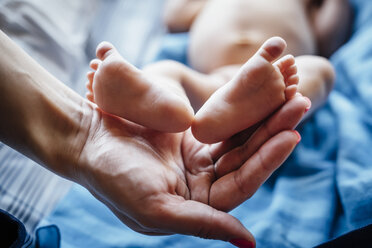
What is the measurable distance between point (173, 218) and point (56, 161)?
0.88 feet

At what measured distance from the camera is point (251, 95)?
0.54 meters

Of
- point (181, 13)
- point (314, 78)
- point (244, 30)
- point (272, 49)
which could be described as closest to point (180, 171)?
point (272, 49)

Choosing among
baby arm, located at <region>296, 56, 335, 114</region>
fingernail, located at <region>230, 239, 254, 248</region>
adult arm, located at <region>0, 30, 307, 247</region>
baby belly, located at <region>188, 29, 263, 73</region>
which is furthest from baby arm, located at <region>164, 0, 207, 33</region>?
fingernail, located at <region>230, 239, 254, 248</region>

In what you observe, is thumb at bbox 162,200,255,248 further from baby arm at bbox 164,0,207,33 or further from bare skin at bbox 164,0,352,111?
baby arm at bbox 164,0,207,33

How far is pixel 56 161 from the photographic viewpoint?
1.91 feet

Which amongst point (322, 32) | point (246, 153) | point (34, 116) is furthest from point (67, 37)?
point (322, 32)

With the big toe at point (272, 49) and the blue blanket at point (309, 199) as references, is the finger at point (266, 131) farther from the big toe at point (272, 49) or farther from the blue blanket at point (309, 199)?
the blue blanket at point (309, 199)

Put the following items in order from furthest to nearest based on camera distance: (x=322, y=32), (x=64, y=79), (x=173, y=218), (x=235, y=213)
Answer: (x=322, y=32)
(x=64, y=79)
(x=235, y=213)
(x=173, y=218)

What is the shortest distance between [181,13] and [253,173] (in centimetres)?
92

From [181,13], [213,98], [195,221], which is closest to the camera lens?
[195,221]

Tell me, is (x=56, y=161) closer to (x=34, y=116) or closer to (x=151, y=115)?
(x=34, y=116)

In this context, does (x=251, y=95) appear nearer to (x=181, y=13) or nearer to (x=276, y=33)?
(x=276, y=33)

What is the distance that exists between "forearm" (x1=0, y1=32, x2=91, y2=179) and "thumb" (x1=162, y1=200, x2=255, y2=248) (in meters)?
0.23

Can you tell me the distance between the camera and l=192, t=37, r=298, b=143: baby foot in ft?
1.69
